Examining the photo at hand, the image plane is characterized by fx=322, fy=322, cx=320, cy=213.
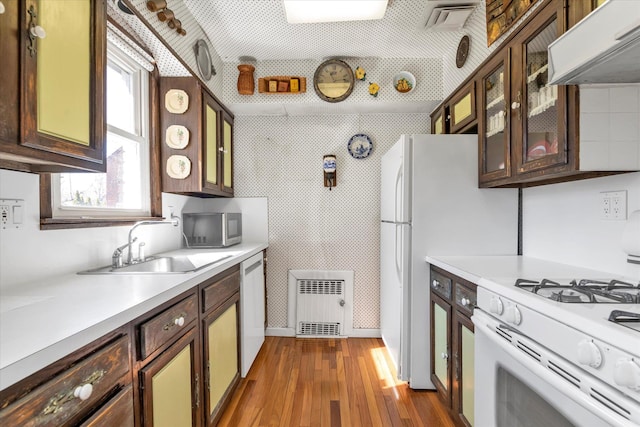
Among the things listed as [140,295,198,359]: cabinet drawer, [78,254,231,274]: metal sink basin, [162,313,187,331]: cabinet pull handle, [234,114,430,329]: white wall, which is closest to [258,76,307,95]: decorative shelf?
[234,114,430,329]: white wall

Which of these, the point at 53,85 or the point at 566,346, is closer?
the point at 566,346

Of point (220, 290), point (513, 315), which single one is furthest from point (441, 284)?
point (220, 290)

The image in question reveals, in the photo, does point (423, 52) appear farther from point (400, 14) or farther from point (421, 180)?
point (421, 180)

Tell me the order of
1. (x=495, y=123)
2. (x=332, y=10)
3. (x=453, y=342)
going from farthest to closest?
(x=332, y=10) → (x=495, y=123) → (x=453, y=342)

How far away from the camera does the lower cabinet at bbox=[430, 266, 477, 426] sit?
5.18 feet

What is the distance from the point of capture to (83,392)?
0.76 metres

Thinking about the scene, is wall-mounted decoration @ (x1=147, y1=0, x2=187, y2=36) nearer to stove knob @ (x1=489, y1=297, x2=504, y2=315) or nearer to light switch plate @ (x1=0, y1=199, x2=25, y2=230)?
light switch plate @ (x1=0, y1=199, x2=25, y2=230)

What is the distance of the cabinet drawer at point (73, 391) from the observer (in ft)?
2.04

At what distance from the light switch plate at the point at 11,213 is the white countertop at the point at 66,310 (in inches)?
8.9

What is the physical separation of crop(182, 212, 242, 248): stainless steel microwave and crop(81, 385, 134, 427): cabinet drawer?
1.60 m

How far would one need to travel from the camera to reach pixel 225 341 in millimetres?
1870

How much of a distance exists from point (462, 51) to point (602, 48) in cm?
177

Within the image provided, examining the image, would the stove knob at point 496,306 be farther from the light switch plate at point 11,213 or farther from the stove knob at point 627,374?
the light switch plate at point 11,213

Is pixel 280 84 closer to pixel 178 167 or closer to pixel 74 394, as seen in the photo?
pixel 178 167
